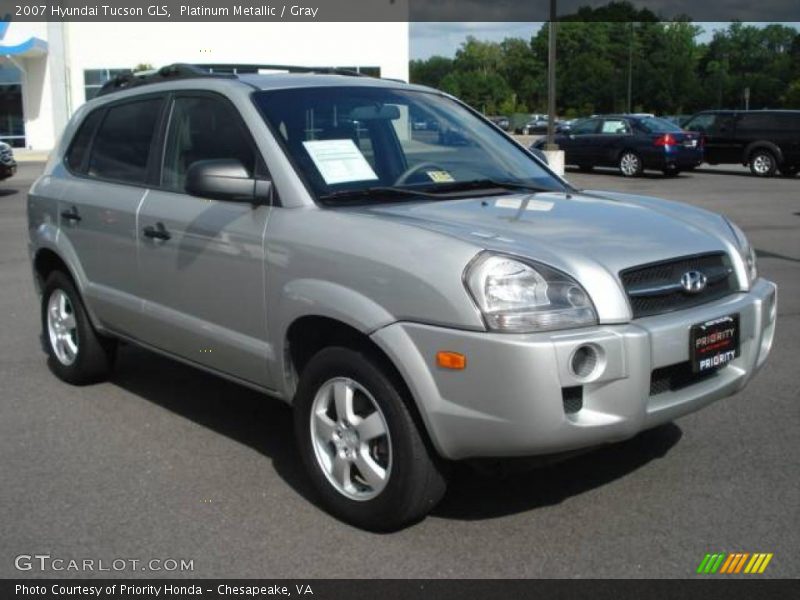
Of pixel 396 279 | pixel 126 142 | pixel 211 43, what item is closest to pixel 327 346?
pixel 396 279

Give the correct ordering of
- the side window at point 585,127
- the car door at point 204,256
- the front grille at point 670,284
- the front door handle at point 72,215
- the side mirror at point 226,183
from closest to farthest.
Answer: the front grille at point 670,284 → the side mirror at point 226,183 → the car door at point 204,256 → the front door handle at point 72,215 → the side window at point 585,127

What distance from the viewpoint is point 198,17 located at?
37.2m

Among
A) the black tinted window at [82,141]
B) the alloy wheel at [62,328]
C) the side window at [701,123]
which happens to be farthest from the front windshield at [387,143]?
the side window at [701,123]

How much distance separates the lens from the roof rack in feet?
16.9

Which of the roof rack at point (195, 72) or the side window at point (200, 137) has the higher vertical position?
the roof rack at point (195, 72)

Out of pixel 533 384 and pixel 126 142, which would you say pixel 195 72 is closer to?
pixel 126 142

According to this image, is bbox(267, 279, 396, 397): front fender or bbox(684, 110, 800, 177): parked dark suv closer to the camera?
bbox(267, 279, 396, 397): front fender

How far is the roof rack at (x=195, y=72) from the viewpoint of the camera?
514 cm

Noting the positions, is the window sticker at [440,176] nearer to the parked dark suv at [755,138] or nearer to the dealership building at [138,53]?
the parked dark suv at [755,138]

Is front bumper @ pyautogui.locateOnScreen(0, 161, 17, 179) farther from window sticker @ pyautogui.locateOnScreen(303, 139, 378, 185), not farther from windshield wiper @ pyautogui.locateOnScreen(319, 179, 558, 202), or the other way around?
windshield wiper @ pyautogui.locateOnScreen(319, 179, 558, 202)

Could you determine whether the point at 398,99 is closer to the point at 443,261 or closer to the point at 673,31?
the point at 443,261

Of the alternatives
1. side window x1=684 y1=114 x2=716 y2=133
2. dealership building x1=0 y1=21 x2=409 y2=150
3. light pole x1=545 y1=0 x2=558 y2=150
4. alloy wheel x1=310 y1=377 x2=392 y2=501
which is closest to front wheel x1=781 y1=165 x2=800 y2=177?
side window x1=684 y1=114 x2=716 y2=133

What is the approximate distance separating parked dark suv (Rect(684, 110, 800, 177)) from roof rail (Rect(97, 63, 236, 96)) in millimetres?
21771

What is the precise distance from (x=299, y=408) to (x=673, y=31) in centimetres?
12502
